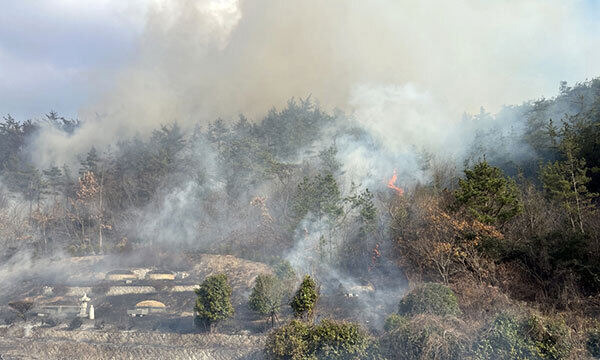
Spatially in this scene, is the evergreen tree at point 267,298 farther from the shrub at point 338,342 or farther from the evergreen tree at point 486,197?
the evergreen tree at point 486,197

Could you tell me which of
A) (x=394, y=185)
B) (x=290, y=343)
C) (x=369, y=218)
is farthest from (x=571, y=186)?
(x=290, y=343)

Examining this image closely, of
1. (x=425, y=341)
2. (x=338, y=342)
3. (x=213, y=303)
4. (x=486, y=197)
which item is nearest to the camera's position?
(x=425, y=341)

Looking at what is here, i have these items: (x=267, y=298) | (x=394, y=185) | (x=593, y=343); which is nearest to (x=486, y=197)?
(x=267, y=298)

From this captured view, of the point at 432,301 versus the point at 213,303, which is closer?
the point at 432,301

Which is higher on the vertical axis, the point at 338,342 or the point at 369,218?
the point at 369,218

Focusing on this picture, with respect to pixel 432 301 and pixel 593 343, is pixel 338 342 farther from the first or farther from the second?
pixel 593 343

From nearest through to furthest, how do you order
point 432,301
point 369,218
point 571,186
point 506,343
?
point 506,343 < point 432,301 < point 571,186 < point 369,218

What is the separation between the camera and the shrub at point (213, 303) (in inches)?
682

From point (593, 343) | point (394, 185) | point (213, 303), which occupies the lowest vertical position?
point (593, 343)

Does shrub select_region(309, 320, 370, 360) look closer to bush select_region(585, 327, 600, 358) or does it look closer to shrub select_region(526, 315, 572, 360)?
shrub select_region(526, 315, 572, 360)

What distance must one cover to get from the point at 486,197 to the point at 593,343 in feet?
33.0

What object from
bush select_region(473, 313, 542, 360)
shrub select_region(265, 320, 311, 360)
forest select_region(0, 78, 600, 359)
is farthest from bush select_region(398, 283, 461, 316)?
shrub select_region(265, 320, 311, 360)

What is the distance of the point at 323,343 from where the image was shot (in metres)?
10.3

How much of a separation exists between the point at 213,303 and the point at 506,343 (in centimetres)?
1112
